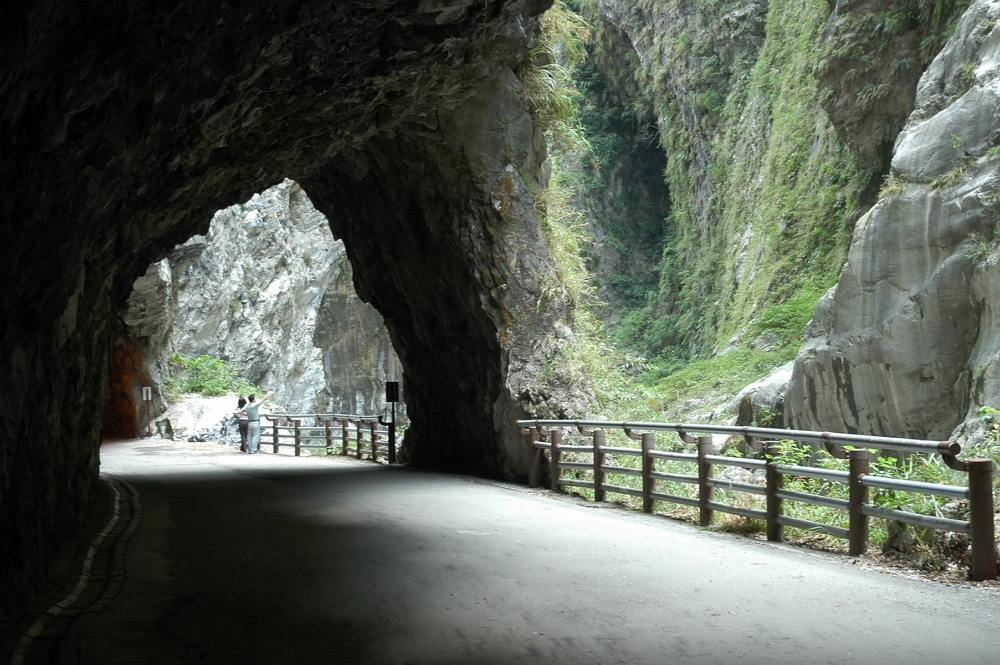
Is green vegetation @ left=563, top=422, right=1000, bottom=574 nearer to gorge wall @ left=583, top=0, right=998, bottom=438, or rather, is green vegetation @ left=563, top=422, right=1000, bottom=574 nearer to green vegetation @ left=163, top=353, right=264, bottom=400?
gorge wall @ left=583, top=0, right=998, bottom=438

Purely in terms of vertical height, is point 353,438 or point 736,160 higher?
point 736,160

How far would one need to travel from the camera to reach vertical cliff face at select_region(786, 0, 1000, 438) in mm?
13227

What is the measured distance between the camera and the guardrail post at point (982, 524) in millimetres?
6906

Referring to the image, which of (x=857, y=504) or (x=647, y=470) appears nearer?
(x=857, y=504)

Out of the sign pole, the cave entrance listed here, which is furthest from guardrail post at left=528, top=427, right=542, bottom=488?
the sign pole

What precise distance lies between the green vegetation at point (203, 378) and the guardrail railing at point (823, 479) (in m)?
25.4

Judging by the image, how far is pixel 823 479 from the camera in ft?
28.1

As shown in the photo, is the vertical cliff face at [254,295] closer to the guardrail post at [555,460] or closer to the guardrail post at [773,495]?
the guardrail post at [555,460]

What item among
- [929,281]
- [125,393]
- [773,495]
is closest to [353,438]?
[125,393]

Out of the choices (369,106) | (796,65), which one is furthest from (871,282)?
(796,65)

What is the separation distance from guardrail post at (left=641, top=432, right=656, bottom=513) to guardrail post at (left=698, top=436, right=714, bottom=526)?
1149 mm

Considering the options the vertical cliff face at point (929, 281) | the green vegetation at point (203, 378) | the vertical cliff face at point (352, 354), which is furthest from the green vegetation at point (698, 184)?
the vertical cliff face at point (352, 354)

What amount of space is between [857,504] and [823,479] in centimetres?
50

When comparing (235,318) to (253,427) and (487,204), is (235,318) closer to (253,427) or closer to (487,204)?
(253,427)
